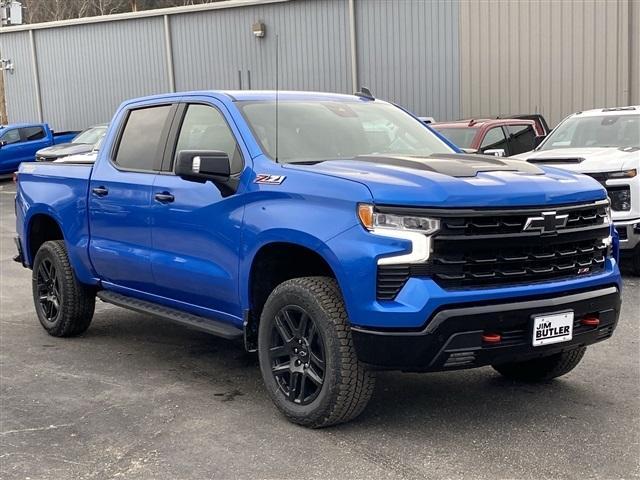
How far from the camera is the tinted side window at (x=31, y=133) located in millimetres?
22859

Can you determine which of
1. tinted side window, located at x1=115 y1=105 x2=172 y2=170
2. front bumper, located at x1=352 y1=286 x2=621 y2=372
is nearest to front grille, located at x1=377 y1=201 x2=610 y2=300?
front bumper, located at x1=352 y1=286 x2=621 y2=372

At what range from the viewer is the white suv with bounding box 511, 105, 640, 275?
321 inches

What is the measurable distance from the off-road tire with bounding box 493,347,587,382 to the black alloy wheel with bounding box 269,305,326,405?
4.55ft

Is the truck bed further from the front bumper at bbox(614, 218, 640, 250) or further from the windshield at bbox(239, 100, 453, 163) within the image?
the front bumper at bbox(614, 218, 640, 250)

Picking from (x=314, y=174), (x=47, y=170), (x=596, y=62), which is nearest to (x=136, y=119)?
(x=47, y=170)

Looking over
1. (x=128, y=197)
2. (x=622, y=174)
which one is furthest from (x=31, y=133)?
(x=128, y=197)

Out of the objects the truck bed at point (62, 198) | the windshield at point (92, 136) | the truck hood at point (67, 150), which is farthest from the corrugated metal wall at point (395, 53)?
the truck bed at point (62, 198)

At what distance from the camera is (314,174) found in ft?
14.1

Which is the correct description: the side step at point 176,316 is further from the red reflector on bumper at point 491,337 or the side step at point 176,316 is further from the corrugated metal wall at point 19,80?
the corrugated metal wall at point 19,80

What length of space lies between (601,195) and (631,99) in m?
13.9

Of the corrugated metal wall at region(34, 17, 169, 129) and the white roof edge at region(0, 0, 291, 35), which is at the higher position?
the white roof edge at region(0, 0, 291, 35)

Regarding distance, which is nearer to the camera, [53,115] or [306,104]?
[306,104]

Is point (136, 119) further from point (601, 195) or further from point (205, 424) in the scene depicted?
point (601, 195)

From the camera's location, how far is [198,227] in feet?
16.3
